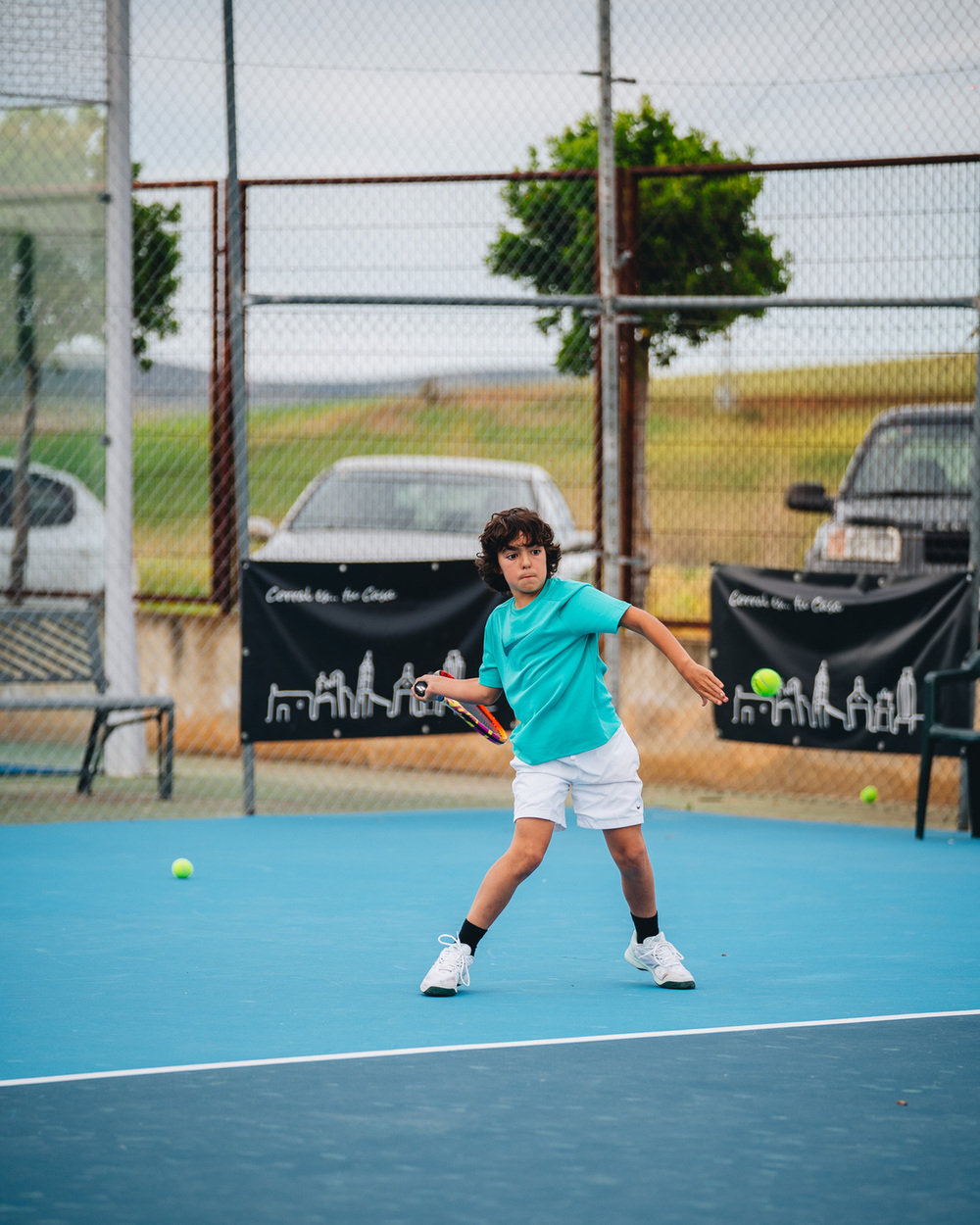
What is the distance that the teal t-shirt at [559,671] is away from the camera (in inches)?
201

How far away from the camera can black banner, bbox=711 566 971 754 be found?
8.78 metres

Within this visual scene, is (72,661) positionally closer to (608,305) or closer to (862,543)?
(608,305)

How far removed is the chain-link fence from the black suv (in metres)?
0.12

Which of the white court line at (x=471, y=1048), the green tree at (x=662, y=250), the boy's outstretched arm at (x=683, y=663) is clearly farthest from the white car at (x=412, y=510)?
the white court line at (x=471, y=1048)

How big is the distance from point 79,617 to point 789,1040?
638cm

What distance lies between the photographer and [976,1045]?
176 inches

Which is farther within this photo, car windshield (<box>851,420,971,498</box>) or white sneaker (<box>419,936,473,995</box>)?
car windshield (<box>851,420,971,498</box>)

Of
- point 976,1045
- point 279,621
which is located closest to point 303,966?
point 976,1045

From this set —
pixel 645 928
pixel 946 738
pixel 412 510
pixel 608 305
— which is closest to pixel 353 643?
pixel 412 510

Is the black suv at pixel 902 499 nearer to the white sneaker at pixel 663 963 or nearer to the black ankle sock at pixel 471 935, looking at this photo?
the white sneaker at pixel 663 963

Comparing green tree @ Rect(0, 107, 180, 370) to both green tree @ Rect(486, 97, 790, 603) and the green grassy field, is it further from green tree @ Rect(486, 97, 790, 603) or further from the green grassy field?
green tree @ Rect(486, 97, 790, 603)

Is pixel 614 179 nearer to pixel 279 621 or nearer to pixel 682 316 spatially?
pixel 682 316

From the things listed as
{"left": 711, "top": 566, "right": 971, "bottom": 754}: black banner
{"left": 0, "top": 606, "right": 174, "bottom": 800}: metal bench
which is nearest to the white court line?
{"left": 711, "top": 566, "right": 971, "bottom": 754}: black banner

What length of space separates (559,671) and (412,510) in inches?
215
